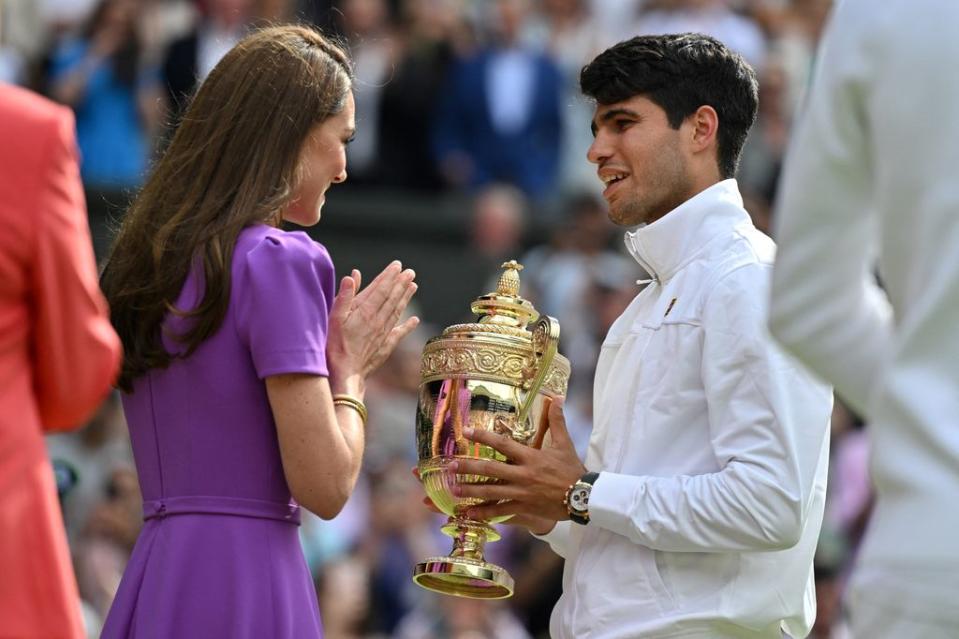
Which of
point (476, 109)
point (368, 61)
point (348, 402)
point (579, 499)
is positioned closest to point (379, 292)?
point (348, 402)

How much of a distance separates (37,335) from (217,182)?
3.11ft

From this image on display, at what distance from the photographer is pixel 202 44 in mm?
11453

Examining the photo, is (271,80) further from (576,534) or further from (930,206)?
(930,206)

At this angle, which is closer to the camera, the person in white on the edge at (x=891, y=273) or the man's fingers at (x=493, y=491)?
the person in white on the edge at (x=891, y=273)

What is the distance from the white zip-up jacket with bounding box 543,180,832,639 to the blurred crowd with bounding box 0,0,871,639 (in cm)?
509

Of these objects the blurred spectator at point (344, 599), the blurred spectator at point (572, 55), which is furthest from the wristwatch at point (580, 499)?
the blurred spectator at point (572, 55)

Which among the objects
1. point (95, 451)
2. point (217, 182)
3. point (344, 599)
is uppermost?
point (217, 182)

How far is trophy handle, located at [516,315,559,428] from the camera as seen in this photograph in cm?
418

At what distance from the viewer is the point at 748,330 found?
12.8ft

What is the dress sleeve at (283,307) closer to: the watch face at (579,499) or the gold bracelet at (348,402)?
the gold bracelet at (348,402)

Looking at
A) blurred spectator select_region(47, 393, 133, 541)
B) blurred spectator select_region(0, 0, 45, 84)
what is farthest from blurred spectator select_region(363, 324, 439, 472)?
blurred spectator select_region(0, 0, 45, 84)

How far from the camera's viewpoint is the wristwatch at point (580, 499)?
3967 mm

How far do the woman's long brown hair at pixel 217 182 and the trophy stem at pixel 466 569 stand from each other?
0.84m

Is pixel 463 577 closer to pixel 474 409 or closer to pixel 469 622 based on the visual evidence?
pixel 474 409
